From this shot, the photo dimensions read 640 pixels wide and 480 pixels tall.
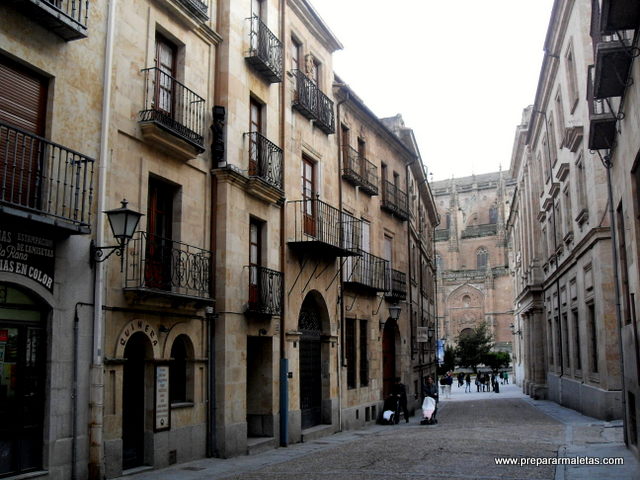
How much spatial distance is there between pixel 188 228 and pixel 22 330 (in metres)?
4.43

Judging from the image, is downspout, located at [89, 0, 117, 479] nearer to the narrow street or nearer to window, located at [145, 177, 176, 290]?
the narrow street

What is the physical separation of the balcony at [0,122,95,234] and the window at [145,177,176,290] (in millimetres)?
1871

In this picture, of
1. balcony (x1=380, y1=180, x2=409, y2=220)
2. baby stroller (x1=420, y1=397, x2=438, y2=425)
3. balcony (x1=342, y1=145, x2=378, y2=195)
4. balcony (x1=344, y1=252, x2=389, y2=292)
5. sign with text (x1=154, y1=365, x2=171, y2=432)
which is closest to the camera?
sign with text (x1=154, y1=365, x2=171, y2=432)

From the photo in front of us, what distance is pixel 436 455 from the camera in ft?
43.8

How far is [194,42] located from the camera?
13875mm

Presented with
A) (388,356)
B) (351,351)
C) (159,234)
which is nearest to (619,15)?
(159,234)

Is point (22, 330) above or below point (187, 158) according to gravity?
below

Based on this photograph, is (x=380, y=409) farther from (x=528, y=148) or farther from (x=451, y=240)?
(x=451, y=240)

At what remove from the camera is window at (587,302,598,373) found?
23297mm

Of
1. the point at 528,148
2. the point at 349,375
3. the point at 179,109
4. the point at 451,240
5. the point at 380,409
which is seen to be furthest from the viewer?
the point at 451,240

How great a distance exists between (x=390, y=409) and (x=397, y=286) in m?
4.85

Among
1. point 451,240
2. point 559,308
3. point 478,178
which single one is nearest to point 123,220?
point 559,308

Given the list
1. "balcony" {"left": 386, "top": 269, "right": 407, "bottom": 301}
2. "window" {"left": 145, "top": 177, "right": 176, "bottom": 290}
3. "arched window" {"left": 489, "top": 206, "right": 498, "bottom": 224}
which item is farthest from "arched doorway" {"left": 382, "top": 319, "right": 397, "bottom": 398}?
"arched window" {"left": 489, "top": 206, "right": 498, "bottom": 224}

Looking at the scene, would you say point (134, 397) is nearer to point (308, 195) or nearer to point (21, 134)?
point (21, 134)
